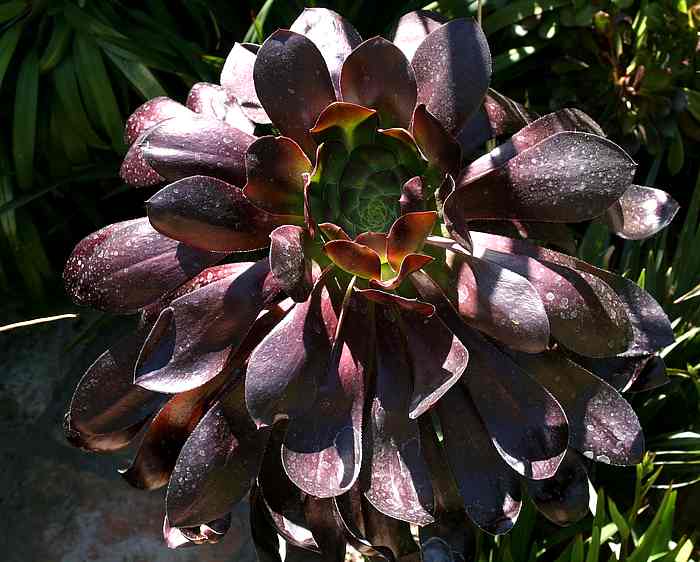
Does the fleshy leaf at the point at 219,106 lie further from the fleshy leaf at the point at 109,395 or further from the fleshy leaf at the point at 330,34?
the fleshy leaf at the point at 109,395

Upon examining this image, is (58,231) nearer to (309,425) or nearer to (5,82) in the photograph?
(5,82)

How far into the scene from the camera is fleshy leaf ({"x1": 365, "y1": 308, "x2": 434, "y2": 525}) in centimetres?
93

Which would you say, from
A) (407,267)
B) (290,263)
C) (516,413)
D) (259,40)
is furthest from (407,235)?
(259,40)

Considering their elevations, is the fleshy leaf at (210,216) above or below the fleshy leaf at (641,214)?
above

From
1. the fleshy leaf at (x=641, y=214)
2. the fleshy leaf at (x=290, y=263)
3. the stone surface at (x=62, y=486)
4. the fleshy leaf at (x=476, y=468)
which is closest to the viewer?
the fleshy leaf at (x=290, y=263)

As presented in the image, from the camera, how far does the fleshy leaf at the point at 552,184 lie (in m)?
0.93

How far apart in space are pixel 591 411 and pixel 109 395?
0.59 meters

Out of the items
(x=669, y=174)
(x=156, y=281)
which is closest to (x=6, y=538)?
(x=156, y=281)

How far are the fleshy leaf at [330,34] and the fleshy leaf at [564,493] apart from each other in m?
0.58

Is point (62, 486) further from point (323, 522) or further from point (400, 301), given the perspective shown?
point (400, 301)

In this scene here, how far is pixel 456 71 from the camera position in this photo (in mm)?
1001

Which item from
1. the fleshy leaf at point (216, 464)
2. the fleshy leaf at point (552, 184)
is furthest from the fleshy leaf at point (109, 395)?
the fleshy leaf at point (552, 184)

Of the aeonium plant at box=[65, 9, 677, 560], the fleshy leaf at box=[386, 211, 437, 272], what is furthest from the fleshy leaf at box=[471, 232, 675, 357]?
the fleshy leaf at box=[386, 211, 437, 272]

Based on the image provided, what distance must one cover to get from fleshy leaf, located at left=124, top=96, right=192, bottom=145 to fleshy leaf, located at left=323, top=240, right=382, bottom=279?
1.08 ft
